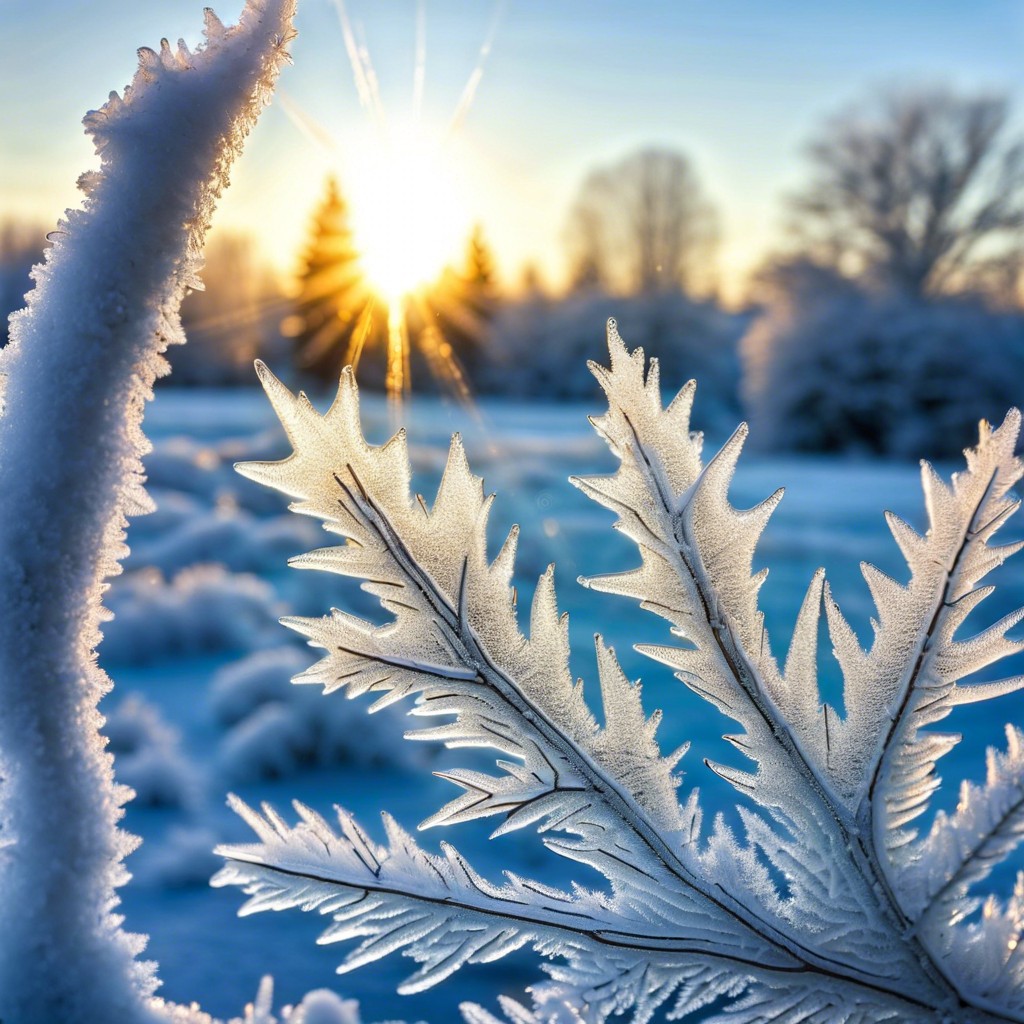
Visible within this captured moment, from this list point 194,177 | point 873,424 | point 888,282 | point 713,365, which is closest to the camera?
point 194,177

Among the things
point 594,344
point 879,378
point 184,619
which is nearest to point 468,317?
point 594,344

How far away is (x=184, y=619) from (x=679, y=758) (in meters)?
2.53

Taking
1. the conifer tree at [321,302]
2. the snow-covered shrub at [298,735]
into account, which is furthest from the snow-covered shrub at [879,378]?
the snow-covered shrub at [298,735]

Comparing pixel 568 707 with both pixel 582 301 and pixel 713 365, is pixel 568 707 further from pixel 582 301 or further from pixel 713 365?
Answer: pixel 582 301

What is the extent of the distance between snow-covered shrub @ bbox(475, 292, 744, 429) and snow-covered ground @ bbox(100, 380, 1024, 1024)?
393 cm

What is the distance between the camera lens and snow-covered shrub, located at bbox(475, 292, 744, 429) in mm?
9109

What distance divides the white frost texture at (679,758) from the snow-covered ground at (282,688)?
69cm

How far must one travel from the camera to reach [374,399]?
752 centimetres

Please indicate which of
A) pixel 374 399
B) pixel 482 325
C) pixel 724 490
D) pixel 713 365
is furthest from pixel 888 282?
pixel 724 490

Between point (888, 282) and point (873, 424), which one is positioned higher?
point (888, 282)

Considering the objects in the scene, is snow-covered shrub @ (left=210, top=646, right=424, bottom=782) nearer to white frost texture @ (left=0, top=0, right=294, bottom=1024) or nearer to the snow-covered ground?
the snow-covered ground

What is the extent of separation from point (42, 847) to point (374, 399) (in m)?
7.32

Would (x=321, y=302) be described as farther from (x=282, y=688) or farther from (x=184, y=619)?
(x=282, y=688)

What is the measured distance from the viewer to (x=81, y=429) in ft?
1.11
